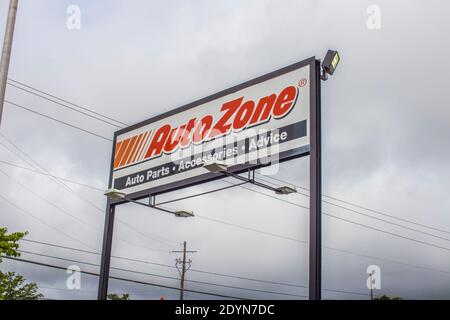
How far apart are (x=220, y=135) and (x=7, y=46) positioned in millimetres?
5878

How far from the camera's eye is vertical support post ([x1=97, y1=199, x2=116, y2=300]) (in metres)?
18.5

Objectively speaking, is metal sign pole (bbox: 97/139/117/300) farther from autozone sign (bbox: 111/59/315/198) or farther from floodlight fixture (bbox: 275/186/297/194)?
floodlight fixture (bbox: 275/186/297/194)

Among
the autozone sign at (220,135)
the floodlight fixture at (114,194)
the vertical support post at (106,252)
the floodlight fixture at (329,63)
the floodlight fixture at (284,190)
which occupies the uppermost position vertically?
the floodlight fixture at (329,63)

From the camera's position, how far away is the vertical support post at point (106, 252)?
727 inches

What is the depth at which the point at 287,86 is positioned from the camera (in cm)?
1509

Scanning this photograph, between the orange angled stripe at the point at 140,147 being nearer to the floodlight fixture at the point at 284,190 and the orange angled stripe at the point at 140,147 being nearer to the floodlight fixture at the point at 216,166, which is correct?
the floodlight fixture at the point at 216,166

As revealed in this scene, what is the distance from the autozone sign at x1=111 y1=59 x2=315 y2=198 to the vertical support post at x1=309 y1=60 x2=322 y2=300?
0.54ft

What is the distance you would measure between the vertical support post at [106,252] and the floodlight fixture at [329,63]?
8.22 metres

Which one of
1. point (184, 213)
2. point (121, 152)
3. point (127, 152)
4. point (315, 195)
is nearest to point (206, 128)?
point (184, 213)

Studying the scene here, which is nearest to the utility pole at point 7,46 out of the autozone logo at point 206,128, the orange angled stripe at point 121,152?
the autozone logo at point 206,128
